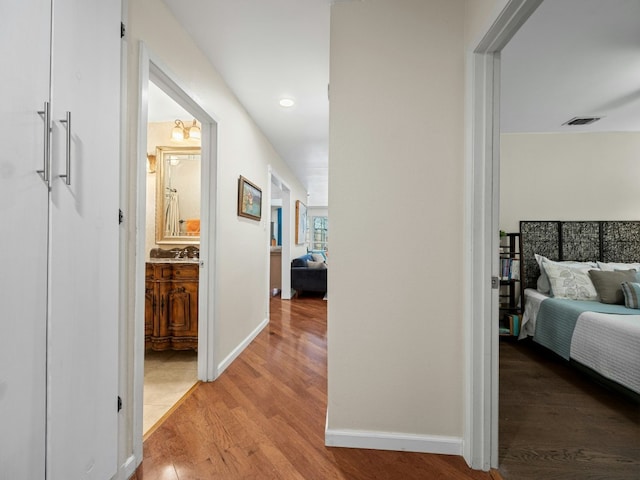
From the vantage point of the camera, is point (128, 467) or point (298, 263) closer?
point (128, 467)

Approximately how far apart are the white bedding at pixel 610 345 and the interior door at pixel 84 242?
3.15 m

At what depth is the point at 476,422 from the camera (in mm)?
1474

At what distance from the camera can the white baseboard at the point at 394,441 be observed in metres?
1.57

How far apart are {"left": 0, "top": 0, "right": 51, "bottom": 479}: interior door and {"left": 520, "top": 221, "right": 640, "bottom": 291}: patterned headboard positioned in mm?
4155

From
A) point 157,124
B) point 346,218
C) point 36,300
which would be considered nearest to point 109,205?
point 36,300

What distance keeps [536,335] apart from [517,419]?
161 cm

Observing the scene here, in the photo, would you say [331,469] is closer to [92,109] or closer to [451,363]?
[451,363]

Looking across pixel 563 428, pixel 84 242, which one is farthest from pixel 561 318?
pixel 84 242

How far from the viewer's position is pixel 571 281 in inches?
126

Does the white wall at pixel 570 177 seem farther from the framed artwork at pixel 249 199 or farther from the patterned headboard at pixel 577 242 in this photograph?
the framed artwork at pixel 249 199

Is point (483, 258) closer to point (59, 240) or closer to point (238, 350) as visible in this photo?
point (59, 240)

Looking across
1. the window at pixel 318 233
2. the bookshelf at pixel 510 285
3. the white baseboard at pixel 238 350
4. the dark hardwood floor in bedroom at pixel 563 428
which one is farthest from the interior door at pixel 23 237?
the window at pixel 318 233

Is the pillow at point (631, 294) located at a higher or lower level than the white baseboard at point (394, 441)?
higher

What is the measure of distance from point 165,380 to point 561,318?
3517mm
